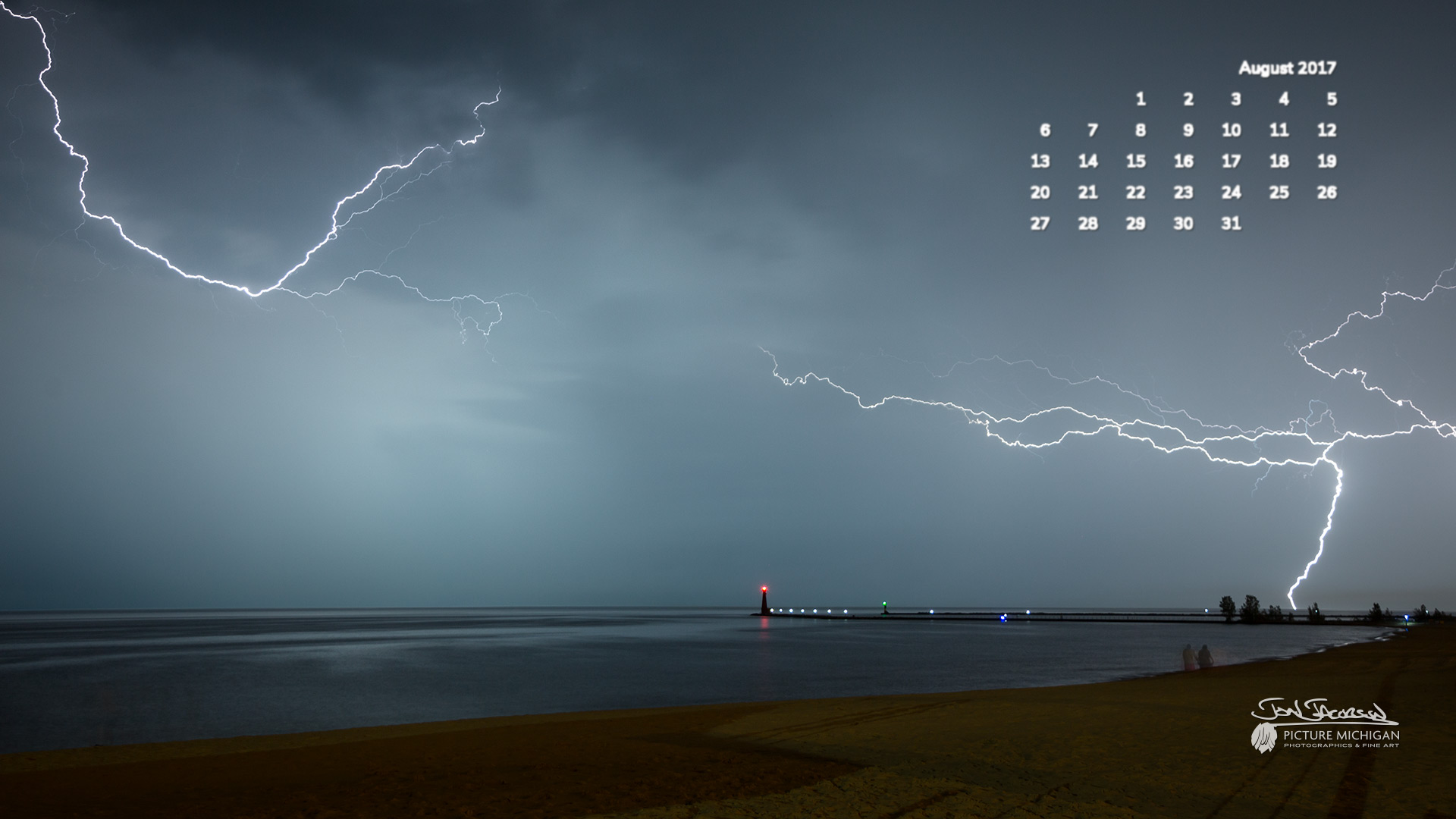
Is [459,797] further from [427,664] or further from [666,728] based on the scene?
[427,664]

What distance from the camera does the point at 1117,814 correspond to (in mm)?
6953

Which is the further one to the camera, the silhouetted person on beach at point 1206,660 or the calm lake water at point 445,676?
the silhouetted person on beach at point 1206,660

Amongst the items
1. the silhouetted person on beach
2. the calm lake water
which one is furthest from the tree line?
the silhouetted person on beach

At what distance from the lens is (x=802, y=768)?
9.29 m

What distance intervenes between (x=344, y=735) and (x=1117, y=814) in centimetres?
1170

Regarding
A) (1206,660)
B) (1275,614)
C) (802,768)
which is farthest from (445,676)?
(1275,614)

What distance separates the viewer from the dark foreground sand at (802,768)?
751 centimetres

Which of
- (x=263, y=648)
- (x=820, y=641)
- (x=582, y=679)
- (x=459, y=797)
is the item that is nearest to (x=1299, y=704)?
(x=459, y=797)

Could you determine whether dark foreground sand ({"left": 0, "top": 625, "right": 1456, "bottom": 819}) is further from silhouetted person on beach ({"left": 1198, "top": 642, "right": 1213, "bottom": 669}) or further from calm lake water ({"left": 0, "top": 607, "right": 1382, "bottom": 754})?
silhouetted person on beach ({"left": 1198, "top": 642, "right": 1213, "bottom": 669})
